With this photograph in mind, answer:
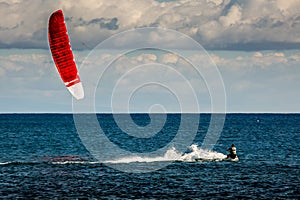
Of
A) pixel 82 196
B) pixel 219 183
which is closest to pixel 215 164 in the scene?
pixel 219 183

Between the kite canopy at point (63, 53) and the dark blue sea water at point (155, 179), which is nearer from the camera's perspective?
the kite canopy at point (63, 53)

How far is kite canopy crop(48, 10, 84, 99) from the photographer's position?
43.2m

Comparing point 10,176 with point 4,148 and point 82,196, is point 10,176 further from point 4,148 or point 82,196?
point 4,148

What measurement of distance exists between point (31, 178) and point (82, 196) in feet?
32.8

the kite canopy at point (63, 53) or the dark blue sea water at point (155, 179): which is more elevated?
the kite canopy at point (63, 53)

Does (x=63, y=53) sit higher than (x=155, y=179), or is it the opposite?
(x=63, y=53)

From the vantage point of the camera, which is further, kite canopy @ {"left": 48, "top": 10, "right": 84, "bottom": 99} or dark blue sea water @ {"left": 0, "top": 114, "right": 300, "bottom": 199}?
dark blue sea water @ {"left": 0, "top": 114, "right": 300, "bottom": 199}

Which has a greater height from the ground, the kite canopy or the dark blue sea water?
the kite canopy

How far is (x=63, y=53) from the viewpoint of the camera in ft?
143

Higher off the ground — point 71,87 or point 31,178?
point 71,87

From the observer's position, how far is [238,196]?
1881 inches

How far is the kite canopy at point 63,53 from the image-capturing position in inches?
1699

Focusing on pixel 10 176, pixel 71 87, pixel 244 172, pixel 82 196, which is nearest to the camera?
pixel 71 87

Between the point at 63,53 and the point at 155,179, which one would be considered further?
the point at 155,179
